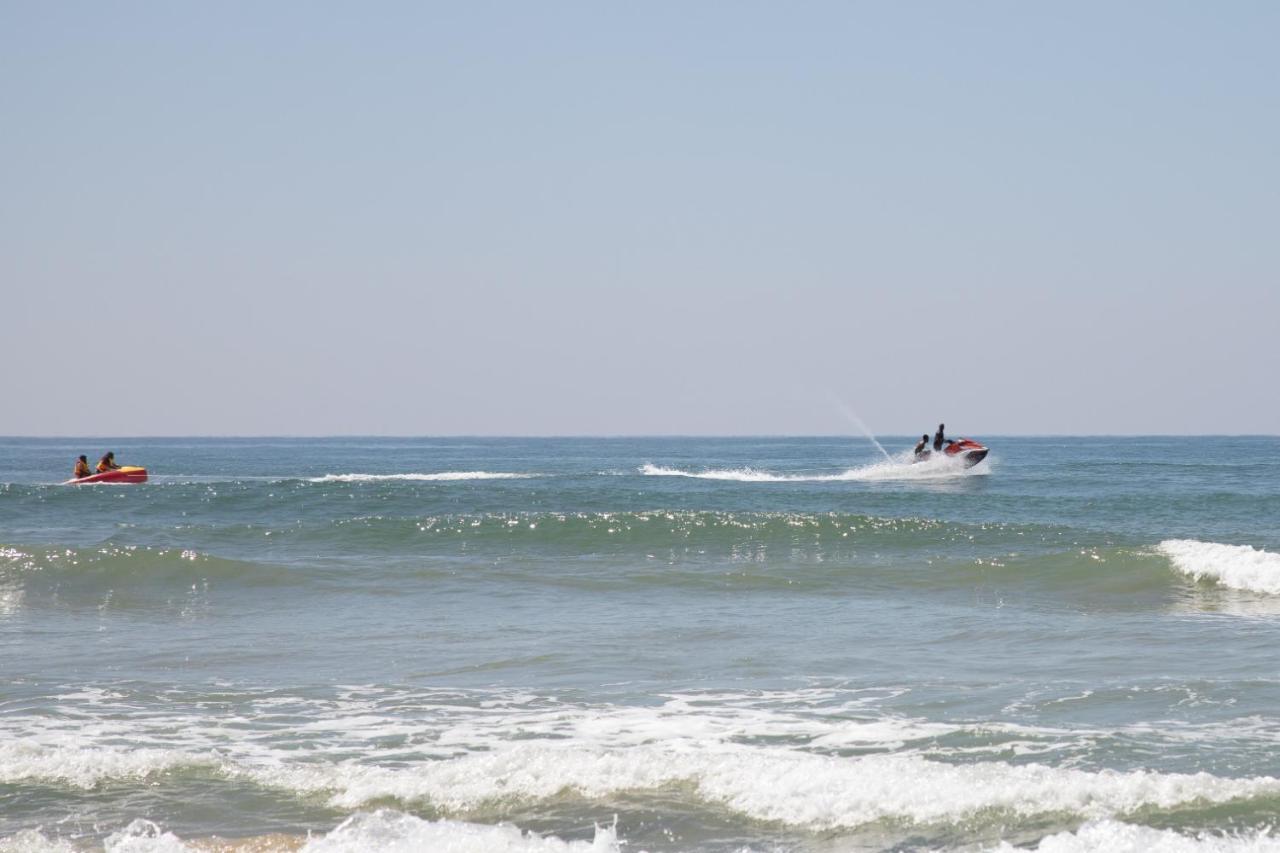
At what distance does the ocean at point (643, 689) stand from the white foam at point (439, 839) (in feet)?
0.08

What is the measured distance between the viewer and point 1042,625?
15.3 m

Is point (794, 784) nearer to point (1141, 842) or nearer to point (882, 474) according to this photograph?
point (1141, 842)

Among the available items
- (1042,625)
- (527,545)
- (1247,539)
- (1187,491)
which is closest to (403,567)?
(527,545)

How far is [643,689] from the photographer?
11312 mm

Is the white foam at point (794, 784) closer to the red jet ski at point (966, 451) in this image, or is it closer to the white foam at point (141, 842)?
the white foam at point (141, 842)

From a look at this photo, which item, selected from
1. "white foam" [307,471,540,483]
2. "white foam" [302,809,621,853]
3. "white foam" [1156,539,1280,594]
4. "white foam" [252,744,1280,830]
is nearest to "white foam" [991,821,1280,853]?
"white foam" [252,744,1280,830]

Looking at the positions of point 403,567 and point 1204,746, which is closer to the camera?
point 1204,746

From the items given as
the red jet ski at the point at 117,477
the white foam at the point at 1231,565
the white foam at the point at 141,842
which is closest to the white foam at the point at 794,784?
the white foam at the point at 141,842

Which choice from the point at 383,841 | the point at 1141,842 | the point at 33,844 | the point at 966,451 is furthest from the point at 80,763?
the point at 966,451

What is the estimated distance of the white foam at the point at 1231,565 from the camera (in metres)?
18.7

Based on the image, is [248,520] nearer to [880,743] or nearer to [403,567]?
[403,567]

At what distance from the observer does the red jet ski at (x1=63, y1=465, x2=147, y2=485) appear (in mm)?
43281

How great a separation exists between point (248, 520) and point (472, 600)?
1666cm

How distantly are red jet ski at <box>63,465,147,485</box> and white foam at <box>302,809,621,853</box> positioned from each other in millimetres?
Answer: 39577
